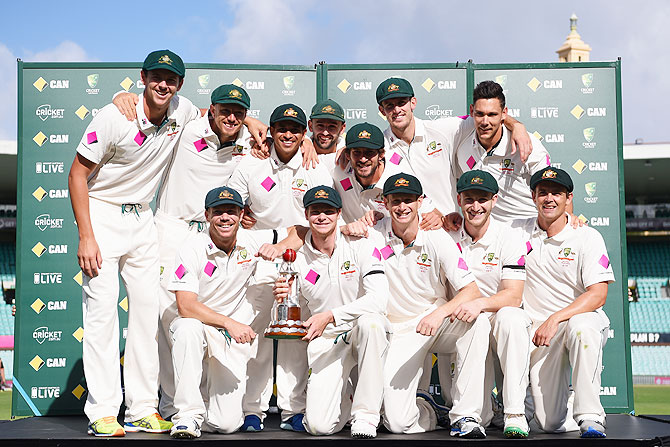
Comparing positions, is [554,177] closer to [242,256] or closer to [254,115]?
[242,256]

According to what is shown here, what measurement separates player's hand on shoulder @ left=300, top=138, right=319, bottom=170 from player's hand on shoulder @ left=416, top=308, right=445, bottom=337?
1456 millimetres

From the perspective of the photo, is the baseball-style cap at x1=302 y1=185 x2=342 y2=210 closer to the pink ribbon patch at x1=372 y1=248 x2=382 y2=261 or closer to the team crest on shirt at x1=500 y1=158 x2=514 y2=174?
the pink ribbon patch at x1=372 y1=248 x2=382 y2=261

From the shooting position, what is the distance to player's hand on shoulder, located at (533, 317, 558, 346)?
4402mm

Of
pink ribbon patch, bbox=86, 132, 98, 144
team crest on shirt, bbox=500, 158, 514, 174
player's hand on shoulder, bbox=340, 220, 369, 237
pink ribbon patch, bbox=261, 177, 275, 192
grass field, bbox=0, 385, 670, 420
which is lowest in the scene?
grass field, bbox=0, 385, 670, 420

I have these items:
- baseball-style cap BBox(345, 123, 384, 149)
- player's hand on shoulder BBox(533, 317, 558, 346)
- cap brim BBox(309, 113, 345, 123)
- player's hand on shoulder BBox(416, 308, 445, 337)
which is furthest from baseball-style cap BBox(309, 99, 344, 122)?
player's hand on shoulder BBox(533, 317, 558, 346)

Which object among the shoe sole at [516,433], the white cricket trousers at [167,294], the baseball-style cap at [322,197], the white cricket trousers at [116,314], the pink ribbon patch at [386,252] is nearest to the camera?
the shoe sole at [516,433]

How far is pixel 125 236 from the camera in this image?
15.2 feet

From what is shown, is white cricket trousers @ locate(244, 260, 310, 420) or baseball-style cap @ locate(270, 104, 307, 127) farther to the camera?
baseball-style cap @ locate(270, 104, 307, 127)

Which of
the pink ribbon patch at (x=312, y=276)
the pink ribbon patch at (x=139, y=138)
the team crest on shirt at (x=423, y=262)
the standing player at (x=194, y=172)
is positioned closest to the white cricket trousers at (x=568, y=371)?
the team crest on shirt at (x=423, y=262)

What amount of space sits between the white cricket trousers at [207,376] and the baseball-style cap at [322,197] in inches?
42.1

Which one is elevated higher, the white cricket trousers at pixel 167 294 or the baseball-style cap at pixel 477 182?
the baseball-style cap at pixel 477 182

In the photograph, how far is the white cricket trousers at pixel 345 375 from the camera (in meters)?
4.25

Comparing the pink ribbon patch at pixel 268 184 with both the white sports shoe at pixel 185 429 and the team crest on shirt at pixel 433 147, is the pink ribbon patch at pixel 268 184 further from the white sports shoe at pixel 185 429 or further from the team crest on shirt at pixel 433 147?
the white sports shoe at pixel 185 429

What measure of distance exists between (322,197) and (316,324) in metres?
0.83
